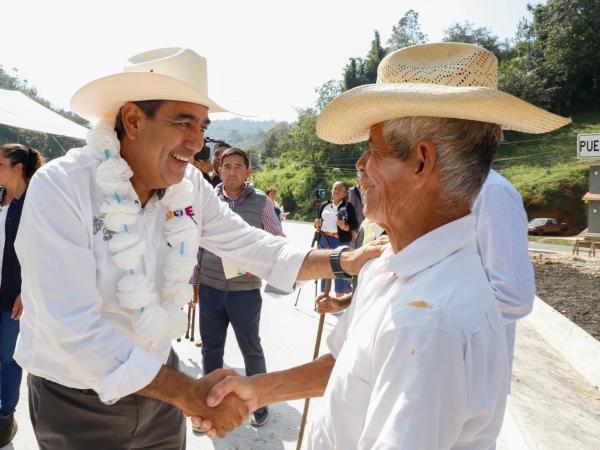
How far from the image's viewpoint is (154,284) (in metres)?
2.33

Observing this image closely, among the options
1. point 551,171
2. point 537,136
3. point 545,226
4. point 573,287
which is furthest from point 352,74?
point 573,287

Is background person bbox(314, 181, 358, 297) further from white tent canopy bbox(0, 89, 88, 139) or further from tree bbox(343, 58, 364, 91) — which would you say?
tree bbox(343, 58, 364, 91)

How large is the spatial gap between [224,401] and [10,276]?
2.49 metres

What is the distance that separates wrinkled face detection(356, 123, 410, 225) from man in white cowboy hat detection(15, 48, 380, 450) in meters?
0.93

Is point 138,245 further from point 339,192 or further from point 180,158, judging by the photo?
point 339,192

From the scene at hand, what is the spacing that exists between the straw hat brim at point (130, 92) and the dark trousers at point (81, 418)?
4.36 feet

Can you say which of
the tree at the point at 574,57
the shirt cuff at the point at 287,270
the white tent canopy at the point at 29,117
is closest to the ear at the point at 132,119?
the shirt cuff at the point at 287,270

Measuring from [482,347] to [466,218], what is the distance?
41 cm

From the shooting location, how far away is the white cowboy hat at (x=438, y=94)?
132 centimetres

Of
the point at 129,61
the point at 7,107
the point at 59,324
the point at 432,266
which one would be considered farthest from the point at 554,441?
the point at 7,107

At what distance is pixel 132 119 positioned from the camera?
2.29 metres

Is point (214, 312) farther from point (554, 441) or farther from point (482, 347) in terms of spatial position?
point (482, 347)

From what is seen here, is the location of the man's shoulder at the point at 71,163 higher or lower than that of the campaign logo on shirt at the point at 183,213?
higher

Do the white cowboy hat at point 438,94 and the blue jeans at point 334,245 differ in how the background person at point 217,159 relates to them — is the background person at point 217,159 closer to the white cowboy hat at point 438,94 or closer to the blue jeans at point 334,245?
the blue jeans at point 334,245
